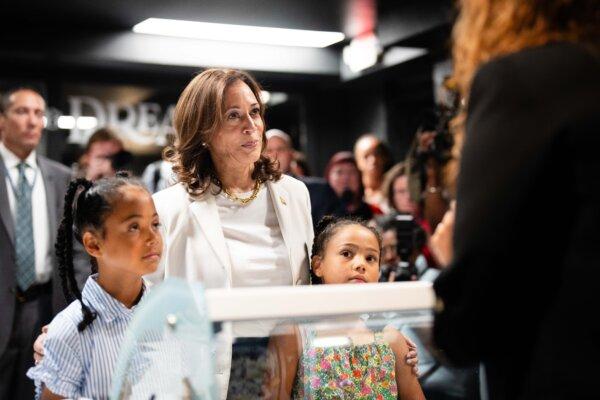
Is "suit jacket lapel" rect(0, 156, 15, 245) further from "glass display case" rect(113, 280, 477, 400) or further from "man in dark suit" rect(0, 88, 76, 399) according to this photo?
"glass display case" rect(113, 280, 477, 400)

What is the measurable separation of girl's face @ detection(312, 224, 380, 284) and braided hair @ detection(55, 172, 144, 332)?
1.90ft

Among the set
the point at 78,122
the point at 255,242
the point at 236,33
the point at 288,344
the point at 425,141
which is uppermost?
the point at 236,33

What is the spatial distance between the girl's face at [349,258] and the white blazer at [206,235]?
0.06m

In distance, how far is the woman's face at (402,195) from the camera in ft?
15.0

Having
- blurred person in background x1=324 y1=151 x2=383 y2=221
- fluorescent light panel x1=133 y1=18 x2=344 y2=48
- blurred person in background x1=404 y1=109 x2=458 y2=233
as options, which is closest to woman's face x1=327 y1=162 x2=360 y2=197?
blurred person in background x1=324 y1=151 x2=383 y2=221

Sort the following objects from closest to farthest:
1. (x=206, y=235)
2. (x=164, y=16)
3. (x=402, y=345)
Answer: (x=402, y=345) < (x=206, y=235) < (x=164, y=16)

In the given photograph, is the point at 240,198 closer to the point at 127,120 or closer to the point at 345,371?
the point at 345,371

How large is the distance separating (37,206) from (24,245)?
0.21m

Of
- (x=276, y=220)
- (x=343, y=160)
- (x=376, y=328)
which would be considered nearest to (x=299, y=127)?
(x=343, y=160)

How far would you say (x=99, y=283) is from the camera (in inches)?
80.4

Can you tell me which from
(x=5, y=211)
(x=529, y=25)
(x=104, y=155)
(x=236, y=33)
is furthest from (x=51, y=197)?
(x=236, y=33)

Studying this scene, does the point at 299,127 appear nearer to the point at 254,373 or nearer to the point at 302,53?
the point at 302,53

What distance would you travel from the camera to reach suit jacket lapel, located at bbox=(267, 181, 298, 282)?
2283mm

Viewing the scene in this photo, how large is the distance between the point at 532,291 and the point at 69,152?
630 centimetres
